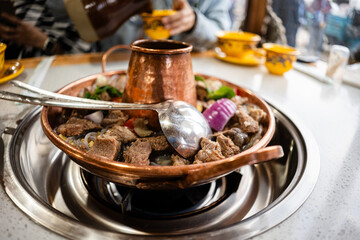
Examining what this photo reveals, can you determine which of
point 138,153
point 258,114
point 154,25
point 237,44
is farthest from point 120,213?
point 237,44

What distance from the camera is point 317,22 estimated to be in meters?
2.98

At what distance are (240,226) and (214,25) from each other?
7.10 feet

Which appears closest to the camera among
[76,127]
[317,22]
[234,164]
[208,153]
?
[234,164]

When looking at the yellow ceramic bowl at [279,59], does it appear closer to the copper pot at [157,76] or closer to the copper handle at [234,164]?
the copper pot at [157,76]

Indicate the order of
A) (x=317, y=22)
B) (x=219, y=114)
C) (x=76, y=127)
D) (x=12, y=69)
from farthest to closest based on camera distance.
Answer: (x=317, y=22) < (x=12, y=69) < (x=219, y=114) < (x=76, y=127)

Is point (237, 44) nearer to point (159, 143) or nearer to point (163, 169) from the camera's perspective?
point (159, 143)

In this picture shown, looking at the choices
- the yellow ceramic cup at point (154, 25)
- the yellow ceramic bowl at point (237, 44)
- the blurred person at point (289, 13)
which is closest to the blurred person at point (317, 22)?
the blurred person at point (289, 13)

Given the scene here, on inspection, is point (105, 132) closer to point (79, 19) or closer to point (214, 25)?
point (79, 19)

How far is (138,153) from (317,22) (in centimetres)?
299

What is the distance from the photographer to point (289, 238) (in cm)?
66

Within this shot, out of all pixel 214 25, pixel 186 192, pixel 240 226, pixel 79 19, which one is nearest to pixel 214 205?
pixel 186 192

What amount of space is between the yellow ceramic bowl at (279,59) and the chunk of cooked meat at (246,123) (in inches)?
35.4

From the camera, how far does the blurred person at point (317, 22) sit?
2789 millimetres

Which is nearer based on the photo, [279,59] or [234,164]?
[234,164]
